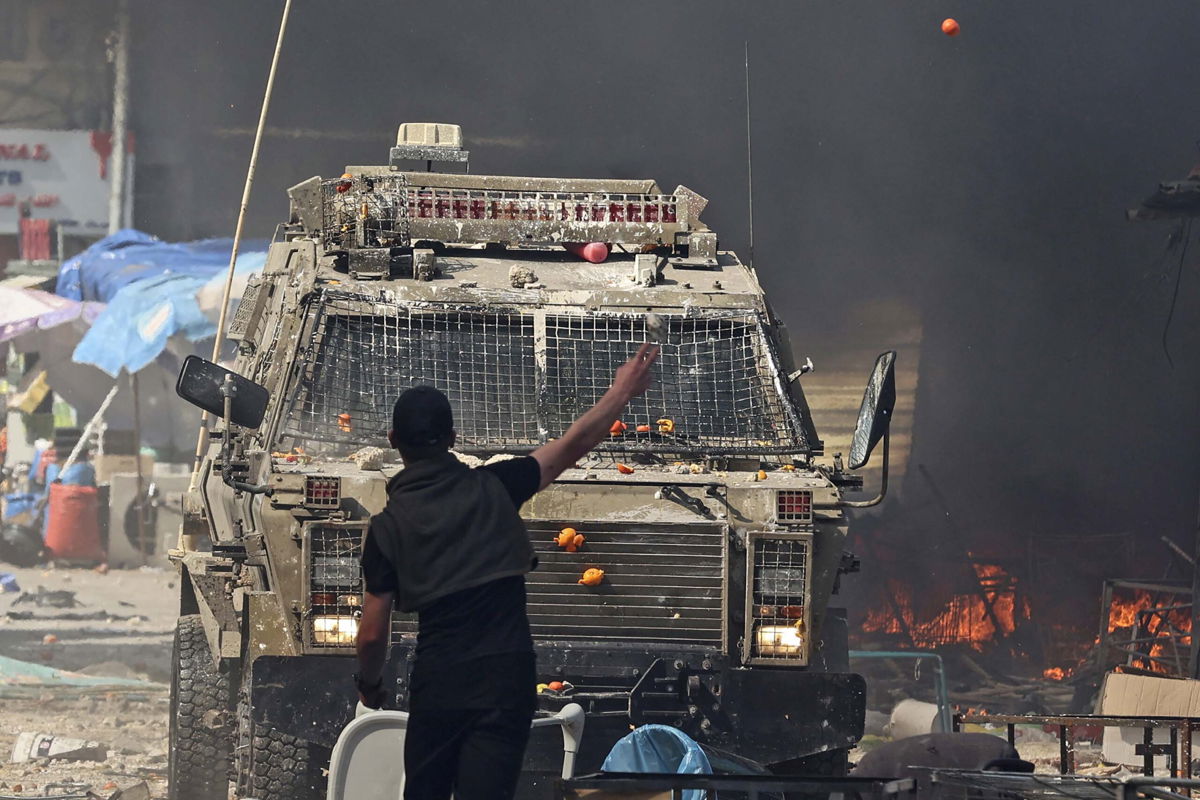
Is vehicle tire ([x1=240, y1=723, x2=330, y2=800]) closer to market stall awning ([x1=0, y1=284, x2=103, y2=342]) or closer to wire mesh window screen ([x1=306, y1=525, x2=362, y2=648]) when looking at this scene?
wire mesh window screen ([x1=306, y1=525, x2=362, y2=648])

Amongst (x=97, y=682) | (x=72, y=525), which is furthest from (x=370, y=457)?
(x=72, y=525)

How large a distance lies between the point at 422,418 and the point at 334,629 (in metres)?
3.08

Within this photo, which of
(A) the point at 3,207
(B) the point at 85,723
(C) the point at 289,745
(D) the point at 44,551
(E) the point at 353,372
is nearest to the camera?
(C) the point at 289,745

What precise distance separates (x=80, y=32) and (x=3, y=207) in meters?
2.21

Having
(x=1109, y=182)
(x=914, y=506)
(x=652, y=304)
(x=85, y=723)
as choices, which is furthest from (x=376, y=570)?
(x=1109, y=182)

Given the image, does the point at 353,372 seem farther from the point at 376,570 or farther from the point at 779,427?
the point at 376,570

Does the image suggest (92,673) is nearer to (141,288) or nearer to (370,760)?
(141,288)

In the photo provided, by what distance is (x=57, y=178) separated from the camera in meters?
22.6

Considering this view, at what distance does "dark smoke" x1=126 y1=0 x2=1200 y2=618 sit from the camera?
2128 centimetres

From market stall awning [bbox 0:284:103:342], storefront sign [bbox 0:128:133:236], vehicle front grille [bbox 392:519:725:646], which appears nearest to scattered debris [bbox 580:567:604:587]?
vehicle front grille [bbox 392:519:725:646]

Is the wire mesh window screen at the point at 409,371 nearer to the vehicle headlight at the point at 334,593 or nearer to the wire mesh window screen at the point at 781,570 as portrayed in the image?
the vehicle headlight at the point at 334,593

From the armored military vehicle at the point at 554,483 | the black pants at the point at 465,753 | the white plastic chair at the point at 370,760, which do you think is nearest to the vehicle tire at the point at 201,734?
the armored military vehicle at the point at 554,483

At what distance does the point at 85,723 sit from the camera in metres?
13.4

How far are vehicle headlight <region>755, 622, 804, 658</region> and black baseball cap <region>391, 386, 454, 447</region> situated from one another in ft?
10.7
